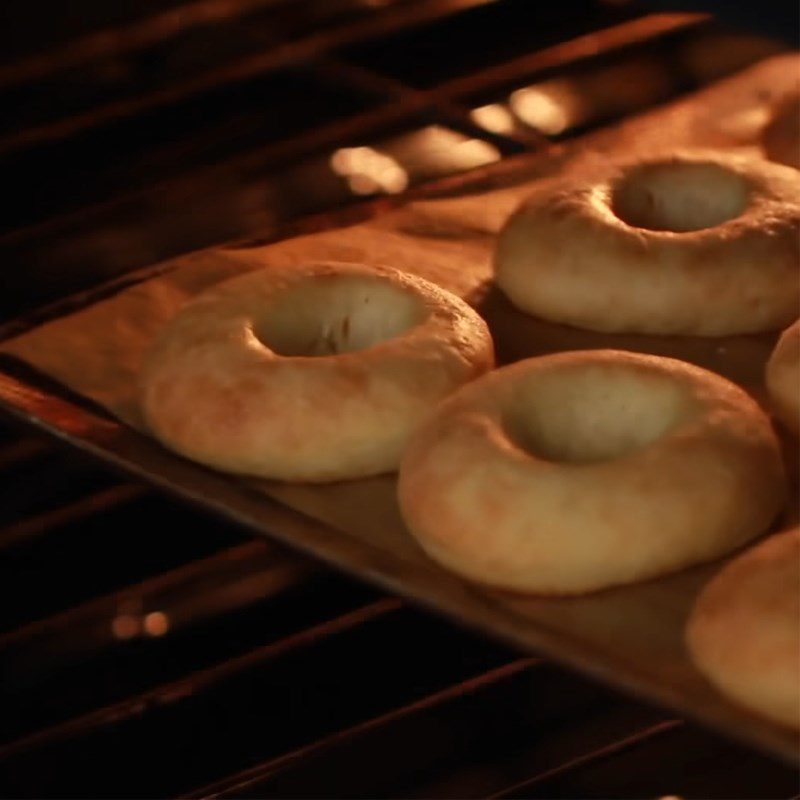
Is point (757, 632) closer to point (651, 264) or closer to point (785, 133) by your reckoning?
point (651, 264)

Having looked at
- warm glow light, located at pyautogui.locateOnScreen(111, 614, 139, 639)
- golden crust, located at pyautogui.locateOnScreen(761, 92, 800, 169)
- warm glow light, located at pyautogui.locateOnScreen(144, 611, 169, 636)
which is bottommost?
warm glow light, located at pyautogui.locateOnScreen(144, 611, 169, 636)

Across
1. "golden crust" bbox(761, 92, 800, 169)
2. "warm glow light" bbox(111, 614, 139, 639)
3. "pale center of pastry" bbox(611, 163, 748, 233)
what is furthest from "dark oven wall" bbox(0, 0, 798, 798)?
"pale center of pastry" bbox(611, 163, 748, 233)

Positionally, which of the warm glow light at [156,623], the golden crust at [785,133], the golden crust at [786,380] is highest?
the golden crust at [785,133]

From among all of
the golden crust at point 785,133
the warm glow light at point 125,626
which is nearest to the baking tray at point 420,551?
the warm glow light at point 125,626

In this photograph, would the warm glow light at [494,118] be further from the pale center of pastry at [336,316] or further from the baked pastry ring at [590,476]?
the baked pastry ring at [590,476]

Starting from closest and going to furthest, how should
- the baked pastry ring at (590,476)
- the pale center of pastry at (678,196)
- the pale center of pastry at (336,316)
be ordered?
the baked pastry ring at (590,476) → the pale center of pastry at (336,316) → the pale center of pastry at (678,196)

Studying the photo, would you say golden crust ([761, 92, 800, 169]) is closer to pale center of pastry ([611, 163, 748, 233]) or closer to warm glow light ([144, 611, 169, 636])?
pale center of pastry ([611, 163, 748, 233])
